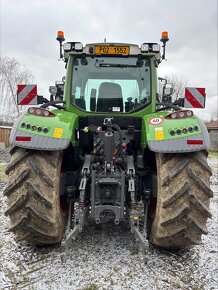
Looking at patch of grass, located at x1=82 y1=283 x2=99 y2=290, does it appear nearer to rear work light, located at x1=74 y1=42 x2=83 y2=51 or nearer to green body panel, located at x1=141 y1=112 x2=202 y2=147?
green body panel, located at x1=141 y1=112 x2=202 y2=147

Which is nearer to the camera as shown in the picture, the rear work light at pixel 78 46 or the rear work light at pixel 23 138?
the rear work light at pixel 23 138

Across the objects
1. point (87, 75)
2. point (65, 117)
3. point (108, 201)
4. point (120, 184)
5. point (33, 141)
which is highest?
point (87, 75)

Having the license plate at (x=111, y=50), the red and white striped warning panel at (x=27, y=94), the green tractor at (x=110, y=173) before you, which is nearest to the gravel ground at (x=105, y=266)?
the green tractor at (x=110, y=173)

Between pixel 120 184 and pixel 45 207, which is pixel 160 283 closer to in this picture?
pixel 120 184

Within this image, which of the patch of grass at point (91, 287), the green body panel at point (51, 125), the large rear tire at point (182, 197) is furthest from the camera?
the green body panel at point (51, 125)

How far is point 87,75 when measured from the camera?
151 inches

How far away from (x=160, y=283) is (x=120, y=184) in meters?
1.00

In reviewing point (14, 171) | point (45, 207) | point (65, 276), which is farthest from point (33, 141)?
point (65, 276)

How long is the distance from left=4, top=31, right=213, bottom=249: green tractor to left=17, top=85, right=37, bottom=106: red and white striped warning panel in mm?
823

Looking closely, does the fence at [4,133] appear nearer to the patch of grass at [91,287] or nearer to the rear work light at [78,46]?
the rear work light at [78,46]

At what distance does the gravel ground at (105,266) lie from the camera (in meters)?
2.58

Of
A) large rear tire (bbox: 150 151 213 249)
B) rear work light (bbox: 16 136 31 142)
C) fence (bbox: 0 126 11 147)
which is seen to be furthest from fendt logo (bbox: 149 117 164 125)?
fence (bbox: 0 126 11 147)

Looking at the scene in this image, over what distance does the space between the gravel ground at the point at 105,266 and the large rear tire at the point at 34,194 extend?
0.96 ft

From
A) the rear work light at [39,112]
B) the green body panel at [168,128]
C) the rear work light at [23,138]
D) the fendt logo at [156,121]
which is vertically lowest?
the rear work light at [23,138]
